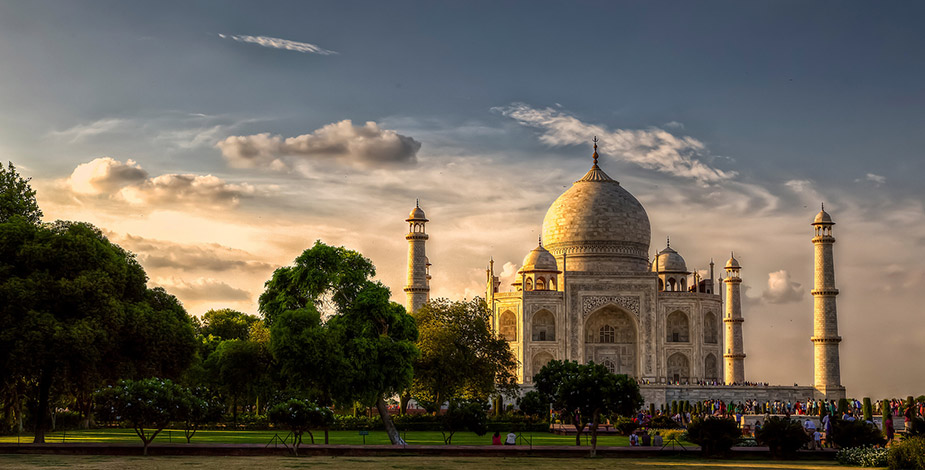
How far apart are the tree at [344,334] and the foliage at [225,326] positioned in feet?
87.4

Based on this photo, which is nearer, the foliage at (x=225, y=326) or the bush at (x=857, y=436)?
the bush at (x=857, y=436)

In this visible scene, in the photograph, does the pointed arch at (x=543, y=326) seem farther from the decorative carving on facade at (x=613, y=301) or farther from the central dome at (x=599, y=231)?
the central dome at (x=599, y=231)

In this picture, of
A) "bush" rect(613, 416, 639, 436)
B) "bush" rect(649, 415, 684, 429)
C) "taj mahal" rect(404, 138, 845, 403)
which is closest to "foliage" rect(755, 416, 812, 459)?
"bush" rect(613, 416, 639, 436)

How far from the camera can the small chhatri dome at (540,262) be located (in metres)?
66.1

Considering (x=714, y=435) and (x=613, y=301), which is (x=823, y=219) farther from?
(x=714, y=435)

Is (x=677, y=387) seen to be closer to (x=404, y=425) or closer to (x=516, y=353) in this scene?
(x=516, y=353)

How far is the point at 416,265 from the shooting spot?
62969 millimetres

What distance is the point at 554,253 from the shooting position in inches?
2763

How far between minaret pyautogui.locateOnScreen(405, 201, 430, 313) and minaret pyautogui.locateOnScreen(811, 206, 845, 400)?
23189mm

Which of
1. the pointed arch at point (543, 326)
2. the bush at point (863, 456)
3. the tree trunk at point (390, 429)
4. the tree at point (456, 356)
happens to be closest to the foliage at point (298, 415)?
the tree trunk at point (390, 429)

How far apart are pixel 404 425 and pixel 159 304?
12.2 m

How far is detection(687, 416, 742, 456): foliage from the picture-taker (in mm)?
28828

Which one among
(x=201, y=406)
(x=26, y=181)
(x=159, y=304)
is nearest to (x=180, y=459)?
(x=201, y=406)

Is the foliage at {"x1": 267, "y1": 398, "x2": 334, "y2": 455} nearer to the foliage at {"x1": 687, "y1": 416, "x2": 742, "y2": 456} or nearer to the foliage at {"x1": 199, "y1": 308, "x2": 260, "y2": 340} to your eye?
the foliage at {"x1": 687, "y1": 416, "x2": 742, "y2": 456}
